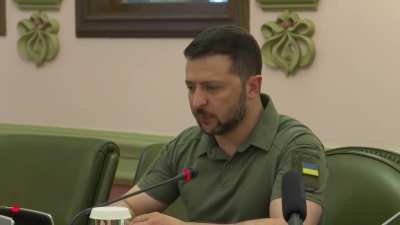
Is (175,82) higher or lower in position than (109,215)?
higher

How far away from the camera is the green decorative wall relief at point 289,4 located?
2.98 meters

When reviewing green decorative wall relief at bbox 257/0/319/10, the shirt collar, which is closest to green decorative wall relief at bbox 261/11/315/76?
green decorative wall relief at bbox 257/0/319/10

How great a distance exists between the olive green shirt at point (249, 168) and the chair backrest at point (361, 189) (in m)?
0.10

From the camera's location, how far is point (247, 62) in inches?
87.8

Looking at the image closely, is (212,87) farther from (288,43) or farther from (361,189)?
(288,43)

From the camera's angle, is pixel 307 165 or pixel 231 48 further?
pixel 231 48

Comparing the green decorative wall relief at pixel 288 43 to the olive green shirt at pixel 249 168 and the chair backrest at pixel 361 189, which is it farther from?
the chair backrest at pixel 361 189

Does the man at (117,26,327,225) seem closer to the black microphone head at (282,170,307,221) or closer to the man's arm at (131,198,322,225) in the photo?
the man's arm at (131,198,322,225)

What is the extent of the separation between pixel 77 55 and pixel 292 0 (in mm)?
1186

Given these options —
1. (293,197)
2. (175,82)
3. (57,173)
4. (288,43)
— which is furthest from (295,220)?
(175,82)

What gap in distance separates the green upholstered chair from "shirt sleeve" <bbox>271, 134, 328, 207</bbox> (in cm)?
76

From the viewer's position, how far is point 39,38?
3.83 metres

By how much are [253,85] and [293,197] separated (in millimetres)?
993

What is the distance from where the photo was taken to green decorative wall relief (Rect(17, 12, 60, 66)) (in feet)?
12.4
